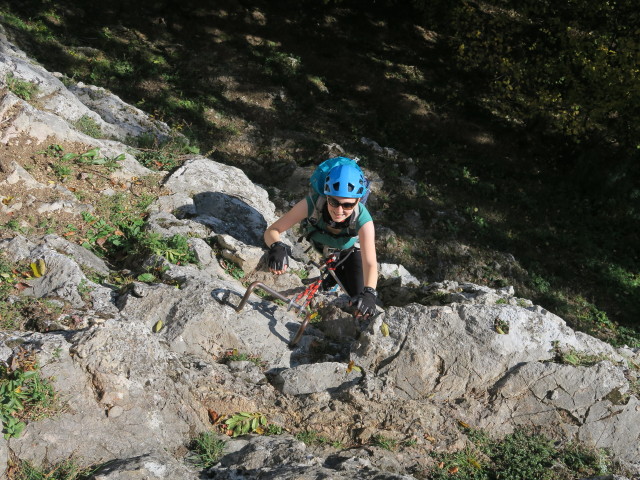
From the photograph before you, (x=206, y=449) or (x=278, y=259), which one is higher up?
(x=278, y=259)

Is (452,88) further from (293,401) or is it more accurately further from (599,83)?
(293,401)

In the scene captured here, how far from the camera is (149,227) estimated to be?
24.3 ft

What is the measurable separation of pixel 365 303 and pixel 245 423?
1.63 m

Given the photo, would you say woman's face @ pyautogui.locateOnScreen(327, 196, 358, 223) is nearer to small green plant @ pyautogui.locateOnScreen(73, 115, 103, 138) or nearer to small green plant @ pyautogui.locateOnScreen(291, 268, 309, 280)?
small green plant @ pyautogui.locateOnScreen(291, 268, 309, 280)

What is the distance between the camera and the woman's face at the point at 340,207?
226 inches

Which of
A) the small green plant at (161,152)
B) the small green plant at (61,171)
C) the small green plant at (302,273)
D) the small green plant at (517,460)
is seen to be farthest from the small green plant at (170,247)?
the small green plant at (517,460)

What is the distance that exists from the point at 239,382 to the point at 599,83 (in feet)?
43.5

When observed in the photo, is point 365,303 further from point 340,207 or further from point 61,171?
point 61,171

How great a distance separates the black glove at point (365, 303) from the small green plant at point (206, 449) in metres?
1.83

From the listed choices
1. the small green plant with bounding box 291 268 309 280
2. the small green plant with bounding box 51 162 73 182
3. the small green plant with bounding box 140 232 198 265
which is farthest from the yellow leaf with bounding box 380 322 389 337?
the small green plant with bounding box 51 162 73 182

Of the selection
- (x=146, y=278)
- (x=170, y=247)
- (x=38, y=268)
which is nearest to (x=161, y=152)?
(x=170, y=247)

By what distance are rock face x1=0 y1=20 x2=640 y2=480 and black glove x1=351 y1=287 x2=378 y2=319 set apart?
32 cm

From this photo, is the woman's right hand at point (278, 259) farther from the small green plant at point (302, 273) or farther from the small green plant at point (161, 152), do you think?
the small green plant at point (161, 152)

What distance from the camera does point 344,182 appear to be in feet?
18.5
